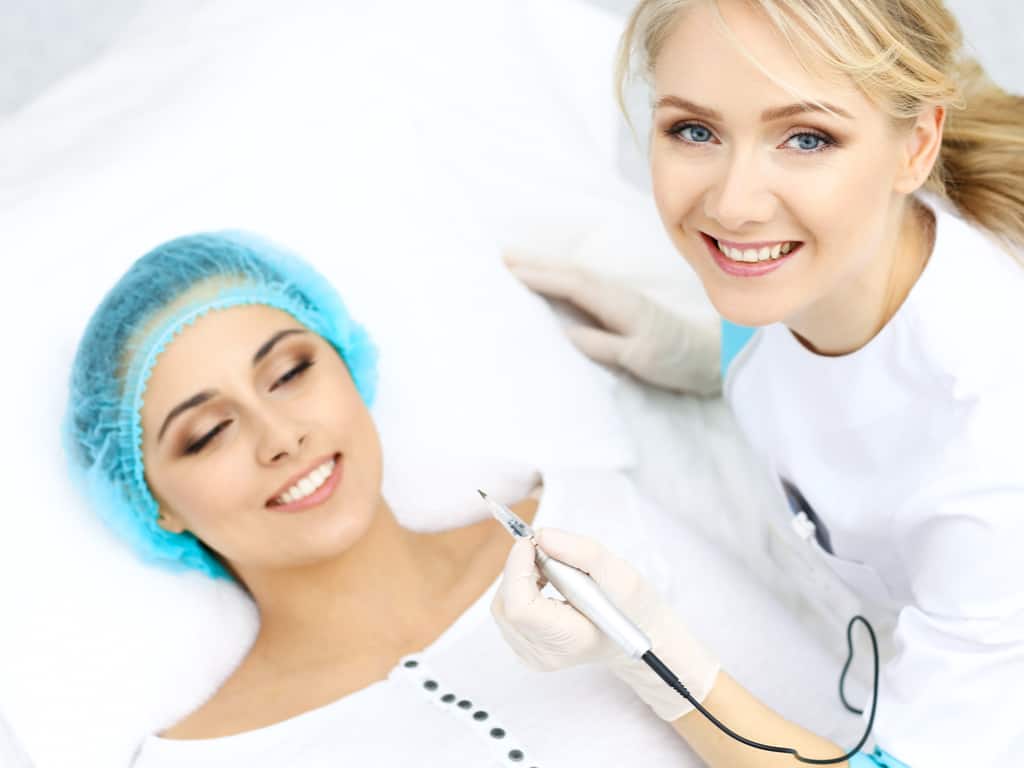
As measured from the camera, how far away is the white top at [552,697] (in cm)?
140

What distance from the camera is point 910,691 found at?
52.0 inches

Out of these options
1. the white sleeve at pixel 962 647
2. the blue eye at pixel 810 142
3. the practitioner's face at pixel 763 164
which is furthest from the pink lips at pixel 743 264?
the white sleeve at pixel 962 647

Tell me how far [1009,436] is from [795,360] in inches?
12.3

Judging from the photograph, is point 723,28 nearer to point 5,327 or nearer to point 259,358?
point 259,358

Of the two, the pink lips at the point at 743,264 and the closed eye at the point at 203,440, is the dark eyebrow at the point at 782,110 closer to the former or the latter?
the pink lips at the point at 743,264

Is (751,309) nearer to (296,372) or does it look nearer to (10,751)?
(296,372)

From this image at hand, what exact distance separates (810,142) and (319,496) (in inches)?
28.2

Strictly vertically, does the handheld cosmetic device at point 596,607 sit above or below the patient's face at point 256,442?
below

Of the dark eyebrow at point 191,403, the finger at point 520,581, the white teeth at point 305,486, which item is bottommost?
the finger at point 520,581

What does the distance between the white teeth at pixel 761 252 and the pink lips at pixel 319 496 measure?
1.89 feet

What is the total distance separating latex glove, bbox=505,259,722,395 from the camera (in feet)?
6.31

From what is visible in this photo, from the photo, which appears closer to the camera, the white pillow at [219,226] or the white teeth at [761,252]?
the white teeth at [761,252]

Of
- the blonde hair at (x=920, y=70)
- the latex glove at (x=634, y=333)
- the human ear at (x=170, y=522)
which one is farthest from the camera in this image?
the latex glove at (x=634, y=333)

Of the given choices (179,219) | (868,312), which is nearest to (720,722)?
(868,312)
